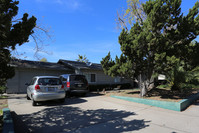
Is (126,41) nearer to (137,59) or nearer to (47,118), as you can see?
(137,59)

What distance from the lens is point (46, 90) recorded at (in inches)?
291

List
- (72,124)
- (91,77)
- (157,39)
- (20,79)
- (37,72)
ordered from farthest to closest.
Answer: (91,77), (37,72), (20,79), (157,39), (72,124)

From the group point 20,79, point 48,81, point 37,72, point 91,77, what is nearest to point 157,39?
point 48,81

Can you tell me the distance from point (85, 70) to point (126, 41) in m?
8.00

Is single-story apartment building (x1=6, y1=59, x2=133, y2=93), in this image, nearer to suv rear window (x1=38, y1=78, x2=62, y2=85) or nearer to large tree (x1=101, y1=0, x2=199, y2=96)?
suv rear window (x1=38, y1=78, x2=62, y2=85)

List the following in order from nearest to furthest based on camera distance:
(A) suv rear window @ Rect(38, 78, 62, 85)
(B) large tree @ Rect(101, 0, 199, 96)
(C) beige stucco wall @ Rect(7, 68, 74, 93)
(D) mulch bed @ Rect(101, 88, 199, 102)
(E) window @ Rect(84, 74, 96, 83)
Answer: (A) suv rear window @ Rect(38, 78, 62, 85) < (B) large tree @ Rect(101, 0, 199, 96) < (D) mulch bed @ Rect(101, 88, 199, 102) < (C) beige stucco wall @ Rect(7, 68, 74, 93) < (E) window @ Rect(84, 74, 96, 83)

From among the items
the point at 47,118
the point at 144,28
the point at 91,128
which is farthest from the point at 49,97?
the point at 144,28

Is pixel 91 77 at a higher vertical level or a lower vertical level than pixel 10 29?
lower

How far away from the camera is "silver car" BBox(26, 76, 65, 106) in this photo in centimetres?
720

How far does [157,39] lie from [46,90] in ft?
23.0

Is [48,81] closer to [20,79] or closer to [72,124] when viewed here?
[72,124]

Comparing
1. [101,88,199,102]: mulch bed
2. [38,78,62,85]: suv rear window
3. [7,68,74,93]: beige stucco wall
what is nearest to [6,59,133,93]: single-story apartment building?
[7,68,74,93]: beige stucco wall

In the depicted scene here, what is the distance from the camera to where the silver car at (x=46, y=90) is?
283 inches

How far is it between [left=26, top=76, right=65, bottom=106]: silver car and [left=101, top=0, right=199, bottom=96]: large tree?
3892 mm
